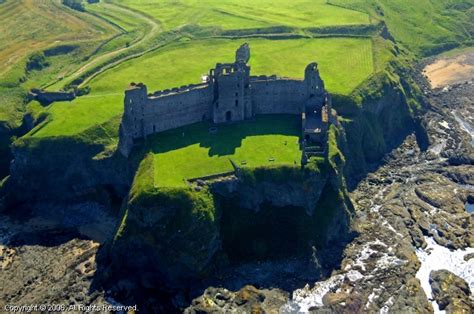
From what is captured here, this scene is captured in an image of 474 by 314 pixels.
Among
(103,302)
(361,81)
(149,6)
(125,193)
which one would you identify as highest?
(149,6)

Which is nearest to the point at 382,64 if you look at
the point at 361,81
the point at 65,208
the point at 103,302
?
the point at 361,81

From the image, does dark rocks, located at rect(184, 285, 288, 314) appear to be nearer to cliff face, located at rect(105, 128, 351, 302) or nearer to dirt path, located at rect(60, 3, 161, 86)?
cliff face, located at rect(105, 128, 351, 302)

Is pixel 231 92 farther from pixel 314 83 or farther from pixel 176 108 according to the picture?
pixel 314 83

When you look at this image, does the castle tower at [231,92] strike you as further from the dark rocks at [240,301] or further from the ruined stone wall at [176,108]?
the dark rocks at [240,301]

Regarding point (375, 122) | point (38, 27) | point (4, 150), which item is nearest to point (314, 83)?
point (375, 122)

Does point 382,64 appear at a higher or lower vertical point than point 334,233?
higher

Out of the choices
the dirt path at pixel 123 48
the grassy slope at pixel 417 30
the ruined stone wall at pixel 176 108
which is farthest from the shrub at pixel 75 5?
the ruined stone wall at pixel 176 108

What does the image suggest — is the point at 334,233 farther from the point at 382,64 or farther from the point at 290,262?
the point at 382,64
